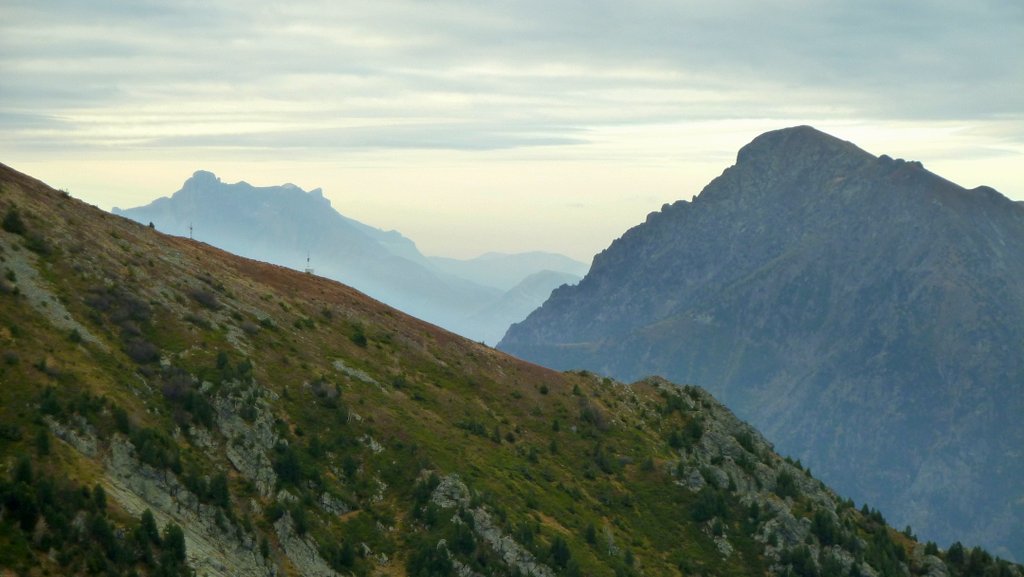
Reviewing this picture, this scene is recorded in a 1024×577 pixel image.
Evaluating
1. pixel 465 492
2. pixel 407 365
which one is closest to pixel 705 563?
pixel 465 492

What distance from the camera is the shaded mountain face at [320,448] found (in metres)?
76.2

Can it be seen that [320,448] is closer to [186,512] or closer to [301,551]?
[301,551]

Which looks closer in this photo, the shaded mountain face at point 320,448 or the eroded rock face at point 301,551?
the shaded mountain face at point 320,448

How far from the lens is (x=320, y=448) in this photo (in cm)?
9712

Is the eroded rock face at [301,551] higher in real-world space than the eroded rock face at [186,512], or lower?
lower

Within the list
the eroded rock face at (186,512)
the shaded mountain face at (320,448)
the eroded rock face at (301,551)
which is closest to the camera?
the eroded rock face at (186,512)

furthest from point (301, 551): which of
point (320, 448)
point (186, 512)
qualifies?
point (320, 448)

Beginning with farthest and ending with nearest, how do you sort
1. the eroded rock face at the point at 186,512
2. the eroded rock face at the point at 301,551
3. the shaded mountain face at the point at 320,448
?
the eroded rock face at the point at 301,551, the shaded mountain face at the point at 320,448, the eroded rock face at the point at 186,512

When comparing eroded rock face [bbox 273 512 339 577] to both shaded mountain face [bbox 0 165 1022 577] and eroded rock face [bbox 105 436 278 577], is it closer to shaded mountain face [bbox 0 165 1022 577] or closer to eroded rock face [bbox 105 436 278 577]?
shaded mountain face [bbox 0 165 1022 577]

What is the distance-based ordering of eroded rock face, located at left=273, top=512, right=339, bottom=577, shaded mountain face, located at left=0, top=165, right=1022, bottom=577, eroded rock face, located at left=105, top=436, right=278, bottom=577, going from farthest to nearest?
eroded rock face, located at left=273, top=512, right=339, bottom=577, shaded mountain face, located at left=0, top=165, right=1022, bottom=577, eroded rock face, located at left=105, top=436, right=278, bottom=577

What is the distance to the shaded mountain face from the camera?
250ft

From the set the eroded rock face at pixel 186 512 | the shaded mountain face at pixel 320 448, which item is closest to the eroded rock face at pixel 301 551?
the shaded mountain face at pixel 320 448

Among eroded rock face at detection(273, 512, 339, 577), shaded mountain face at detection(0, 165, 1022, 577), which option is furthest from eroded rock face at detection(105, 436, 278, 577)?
eroded rock face at detection(273, 512, 339, 577)

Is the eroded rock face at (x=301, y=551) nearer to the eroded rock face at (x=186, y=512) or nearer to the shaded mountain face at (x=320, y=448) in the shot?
the shaded mountain face at (x=320, y=448)
